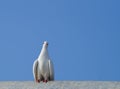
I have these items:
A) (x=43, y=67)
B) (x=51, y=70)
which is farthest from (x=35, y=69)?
(x=51, y=70)

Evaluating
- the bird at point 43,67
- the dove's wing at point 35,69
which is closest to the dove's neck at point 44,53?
the bird at point 43,67

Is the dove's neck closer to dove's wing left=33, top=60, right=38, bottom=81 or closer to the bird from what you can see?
the bird

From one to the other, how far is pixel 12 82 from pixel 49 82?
114 centimetres

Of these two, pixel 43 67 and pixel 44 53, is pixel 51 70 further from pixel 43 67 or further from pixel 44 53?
pixel 44 53

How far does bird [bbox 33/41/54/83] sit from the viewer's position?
14906mm

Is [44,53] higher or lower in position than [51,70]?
higher

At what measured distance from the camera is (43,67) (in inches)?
590

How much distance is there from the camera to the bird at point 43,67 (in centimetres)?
1491

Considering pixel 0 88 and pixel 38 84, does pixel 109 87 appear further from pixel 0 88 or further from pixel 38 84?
pixel 0 88

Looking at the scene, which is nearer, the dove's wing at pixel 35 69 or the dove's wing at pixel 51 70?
the dove's wing at pixel 51 70

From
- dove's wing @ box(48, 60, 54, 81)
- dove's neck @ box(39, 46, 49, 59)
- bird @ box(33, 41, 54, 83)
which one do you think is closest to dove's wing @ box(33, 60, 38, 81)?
bird @ box(33, 41, 54, 83)

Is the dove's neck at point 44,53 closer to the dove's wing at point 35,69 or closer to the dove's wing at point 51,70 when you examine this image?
the dove's wing at point 51,70

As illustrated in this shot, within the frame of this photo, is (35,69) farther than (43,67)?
Yes

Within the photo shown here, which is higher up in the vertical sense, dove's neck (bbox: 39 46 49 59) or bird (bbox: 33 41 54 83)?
dove's neck (bbox: 39 46 49 59)
